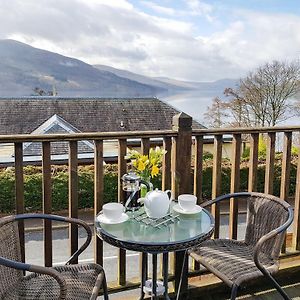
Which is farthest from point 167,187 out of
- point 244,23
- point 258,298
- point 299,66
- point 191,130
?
point 299,66

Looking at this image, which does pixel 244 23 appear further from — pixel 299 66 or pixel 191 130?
pixel 191 130

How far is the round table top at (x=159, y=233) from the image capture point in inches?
59.4

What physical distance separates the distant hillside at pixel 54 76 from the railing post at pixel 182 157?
20950 mm

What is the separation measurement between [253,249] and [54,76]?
34.2m

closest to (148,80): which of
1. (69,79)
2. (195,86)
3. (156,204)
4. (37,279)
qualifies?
(69,79)

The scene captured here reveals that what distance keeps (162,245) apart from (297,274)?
1468 mm

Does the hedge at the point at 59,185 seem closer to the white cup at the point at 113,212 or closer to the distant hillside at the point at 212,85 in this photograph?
the white cup at the point at 113,212

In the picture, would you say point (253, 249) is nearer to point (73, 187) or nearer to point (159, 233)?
point (159, 233)

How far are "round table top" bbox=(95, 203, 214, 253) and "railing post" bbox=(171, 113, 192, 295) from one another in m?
0.39

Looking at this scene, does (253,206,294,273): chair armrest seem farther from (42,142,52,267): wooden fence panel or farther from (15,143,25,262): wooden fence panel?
(15,143,25,262): wooden fence panel

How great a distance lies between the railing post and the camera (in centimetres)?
216

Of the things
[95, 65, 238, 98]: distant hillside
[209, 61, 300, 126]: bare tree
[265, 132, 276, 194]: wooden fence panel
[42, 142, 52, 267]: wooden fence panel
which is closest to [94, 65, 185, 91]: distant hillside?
[95, 65, 238, 98]: distant hillside

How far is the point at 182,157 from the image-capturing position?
7.14 ft

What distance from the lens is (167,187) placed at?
7.32ft
